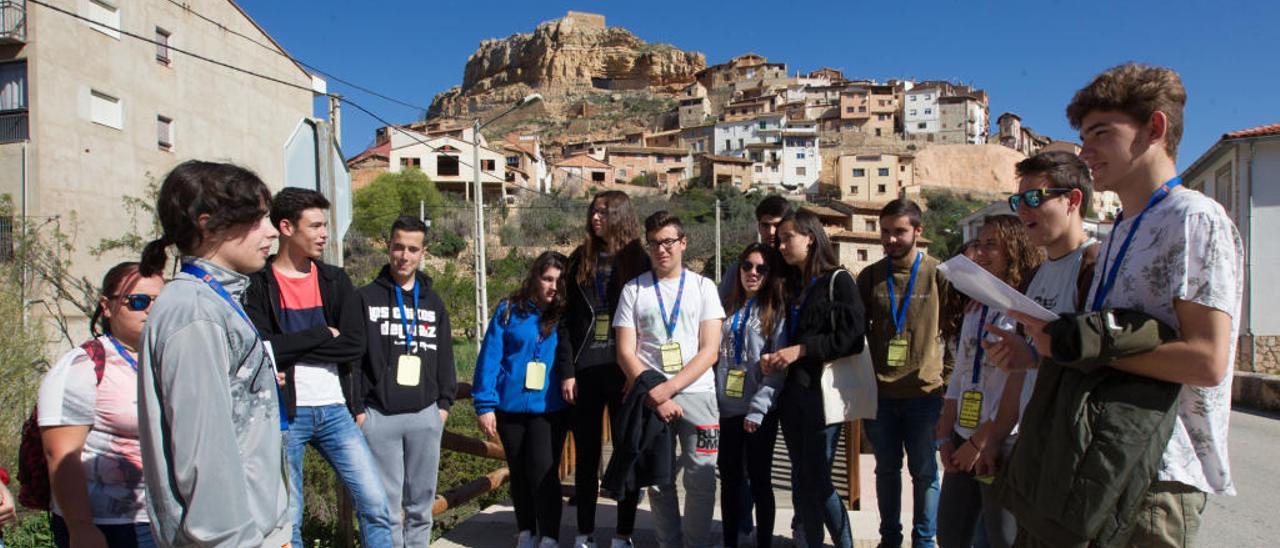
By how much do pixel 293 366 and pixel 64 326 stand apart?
18.1 m

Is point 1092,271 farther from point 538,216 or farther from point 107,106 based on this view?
point 538,216

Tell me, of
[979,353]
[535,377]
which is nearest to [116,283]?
[535,377]

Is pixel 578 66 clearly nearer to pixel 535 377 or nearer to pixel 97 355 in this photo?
pixel 535 377

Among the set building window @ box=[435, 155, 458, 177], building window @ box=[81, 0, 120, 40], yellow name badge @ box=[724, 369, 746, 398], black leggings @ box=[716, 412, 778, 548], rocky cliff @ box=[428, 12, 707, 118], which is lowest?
black leggings @ box=[716, 412, 778, 548]

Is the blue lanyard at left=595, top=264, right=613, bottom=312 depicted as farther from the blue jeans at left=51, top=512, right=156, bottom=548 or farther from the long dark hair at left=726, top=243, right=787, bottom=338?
the blue jeans at left=51, top=512, right=156, bottom=548

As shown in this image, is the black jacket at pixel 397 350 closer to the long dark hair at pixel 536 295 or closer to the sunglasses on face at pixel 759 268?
the long dark hair at pixel 536 295

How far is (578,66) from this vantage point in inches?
4970

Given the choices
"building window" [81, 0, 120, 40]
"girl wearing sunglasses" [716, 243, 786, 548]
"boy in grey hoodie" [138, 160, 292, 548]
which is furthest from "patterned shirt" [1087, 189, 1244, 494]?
"building window" [81, 0, 120, 40]

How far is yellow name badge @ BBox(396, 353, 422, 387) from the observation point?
150 inches

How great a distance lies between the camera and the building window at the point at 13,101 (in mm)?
18812

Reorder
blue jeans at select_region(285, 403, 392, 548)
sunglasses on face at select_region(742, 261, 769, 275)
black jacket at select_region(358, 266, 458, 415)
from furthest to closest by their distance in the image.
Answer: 1. sunglasses on face at select_region(742, 261, 769, 275)
2. black jacket at select_region(358, 266, 458, 415)
3. blue jeans at select_region(285, 403, 392, 548)

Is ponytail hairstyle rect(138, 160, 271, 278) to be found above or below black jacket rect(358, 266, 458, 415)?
above

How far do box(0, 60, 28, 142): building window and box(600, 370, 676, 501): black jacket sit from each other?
21.5 meters

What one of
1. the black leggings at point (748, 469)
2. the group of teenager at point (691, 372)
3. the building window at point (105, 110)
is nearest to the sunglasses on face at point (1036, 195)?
the group of teenager at point (691, 372)
